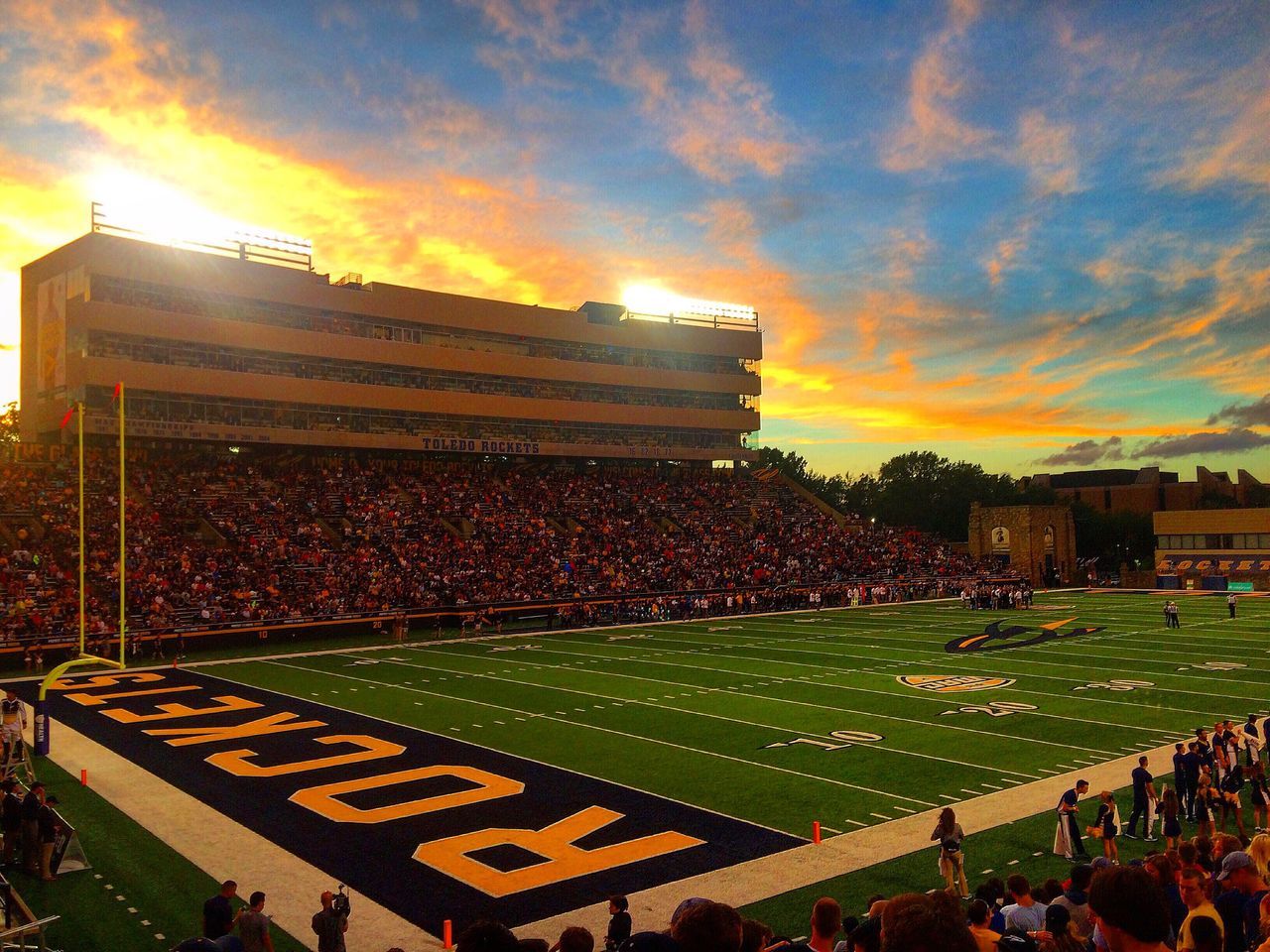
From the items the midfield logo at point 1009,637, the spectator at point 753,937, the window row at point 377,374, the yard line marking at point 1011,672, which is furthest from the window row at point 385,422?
the spectator at point 753,937

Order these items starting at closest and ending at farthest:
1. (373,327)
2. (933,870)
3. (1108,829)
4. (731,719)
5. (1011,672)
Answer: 1. (933,870)
2. (1108,829)
3. (731,719)
4. (1011,672)
5. (373,327)

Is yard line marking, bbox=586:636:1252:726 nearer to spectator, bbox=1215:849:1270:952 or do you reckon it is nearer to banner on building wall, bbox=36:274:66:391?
spectator, bbox=1215:849:1270:952

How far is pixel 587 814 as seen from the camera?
14.3m

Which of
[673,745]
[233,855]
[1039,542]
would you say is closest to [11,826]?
[233,855]

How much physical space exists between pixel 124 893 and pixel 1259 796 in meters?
14.2

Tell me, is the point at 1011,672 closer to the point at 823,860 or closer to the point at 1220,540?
the point at 823,860

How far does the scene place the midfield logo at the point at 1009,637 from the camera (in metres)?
31.8

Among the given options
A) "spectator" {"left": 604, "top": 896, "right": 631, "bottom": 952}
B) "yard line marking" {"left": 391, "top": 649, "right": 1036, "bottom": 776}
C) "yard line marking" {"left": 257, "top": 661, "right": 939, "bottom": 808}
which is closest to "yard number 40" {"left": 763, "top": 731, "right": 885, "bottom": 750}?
"yard line marking" {"left": 391, "top": 649, "right": 1036, "bottom": 776}

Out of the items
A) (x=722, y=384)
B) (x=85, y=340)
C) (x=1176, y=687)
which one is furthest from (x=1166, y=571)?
(x=85, y=340)

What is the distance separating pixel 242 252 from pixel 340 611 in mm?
22705

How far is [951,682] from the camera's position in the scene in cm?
2495

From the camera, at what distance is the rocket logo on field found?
79.0 ft

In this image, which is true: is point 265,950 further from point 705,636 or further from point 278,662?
point 705,636

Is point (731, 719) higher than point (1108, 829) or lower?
lower
